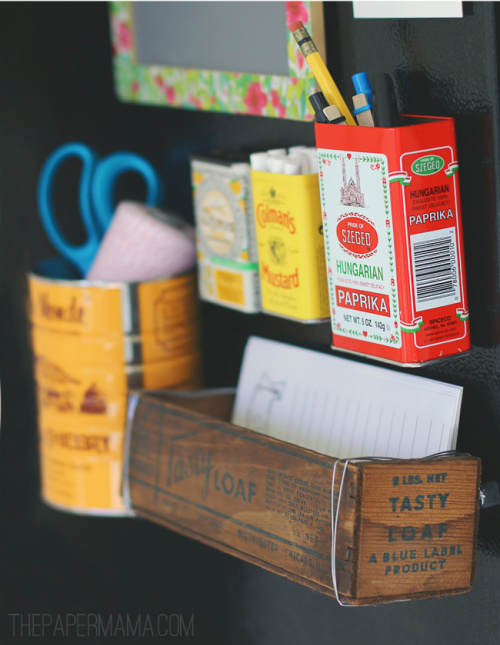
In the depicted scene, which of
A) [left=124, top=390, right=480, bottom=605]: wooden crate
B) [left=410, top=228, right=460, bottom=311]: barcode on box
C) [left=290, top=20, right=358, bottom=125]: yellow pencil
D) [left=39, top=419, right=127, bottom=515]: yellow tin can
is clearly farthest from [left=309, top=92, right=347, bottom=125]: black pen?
[left=39, top=419, right=127, bottom=515]: yellow tin can

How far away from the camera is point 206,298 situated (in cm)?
91

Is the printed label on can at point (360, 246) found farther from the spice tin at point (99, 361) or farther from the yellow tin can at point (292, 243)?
the spice tin at point (99, 361)

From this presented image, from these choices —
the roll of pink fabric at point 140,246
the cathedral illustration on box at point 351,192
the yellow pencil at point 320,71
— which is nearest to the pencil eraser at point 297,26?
the yellow pencil at point 320,71

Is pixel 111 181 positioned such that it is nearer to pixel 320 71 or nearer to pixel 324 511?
pixel 320 71

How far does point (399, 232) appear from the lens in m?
0.64

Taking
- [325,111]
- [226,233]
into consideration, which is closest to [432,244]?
[325,111]

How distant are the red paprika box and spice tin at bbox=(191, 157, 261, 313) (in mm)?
144

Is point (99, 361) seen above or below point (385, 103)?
below

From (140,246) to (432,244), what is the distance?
13.3 inches

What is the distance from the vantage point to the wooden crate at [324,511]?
25.4 inches

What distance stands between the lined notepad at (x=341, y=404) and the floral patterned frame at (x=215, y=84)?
215 mm

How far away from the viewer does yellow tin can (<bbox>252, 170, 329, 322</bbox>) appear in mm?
733

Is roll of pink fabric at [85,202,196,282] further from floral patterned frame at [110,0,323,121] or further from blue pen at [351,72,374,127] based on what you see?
blue pen at [351,72,374,127]

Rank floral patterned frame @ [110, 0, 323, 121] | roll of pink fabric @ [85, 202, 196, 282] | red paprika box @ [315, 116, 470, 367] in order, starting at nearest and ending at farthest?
red paprika box @ [315, 116, 470, 367] < floral patterned frame @ [110, 0, 323, 121] < roll of pink fabric @ [85, 202, 196, 282]
